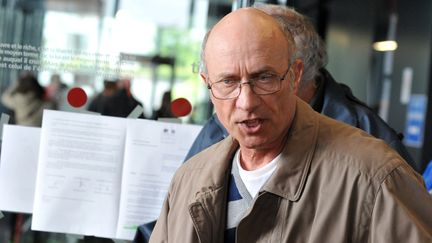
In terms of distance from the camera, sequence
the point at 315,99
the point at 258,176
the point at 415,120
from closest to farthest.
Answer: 1. the point at 258,176
2. the point at 315,99
3. the point at 415,120

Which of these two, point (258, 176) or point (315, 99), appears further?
point (315, 99)

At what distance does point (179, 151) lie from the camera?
2818 millimetres

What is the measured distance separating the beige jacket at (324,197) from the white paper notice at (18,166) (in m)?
0.95

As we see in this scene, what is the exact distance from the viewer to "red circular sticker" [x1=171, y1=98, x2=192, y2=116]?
2.84 meters

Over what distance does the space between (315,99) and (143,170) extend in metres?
0.71

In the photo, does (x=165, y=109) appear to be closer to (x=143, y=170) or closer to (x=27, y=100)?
(x=143, y=170)

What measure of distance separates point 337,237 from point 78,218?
4.39ft

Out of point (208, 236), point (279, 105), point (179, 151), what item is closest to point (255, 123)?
point (279, 105)

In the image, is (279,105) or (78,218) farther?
(78,218)

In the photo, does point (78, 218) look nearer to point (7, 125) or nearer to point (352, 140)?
point (7, 125)

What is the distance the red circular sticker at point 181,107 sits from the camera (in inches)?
112

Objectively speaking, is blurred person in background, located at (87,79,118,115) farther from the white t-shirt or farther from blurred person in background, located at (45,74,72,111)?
the white t-shirt

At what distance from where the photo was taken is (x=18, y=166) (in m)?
2.79

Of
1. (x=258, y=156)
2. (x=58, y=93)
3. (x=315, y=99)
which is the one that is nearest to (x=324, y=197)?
(x=258, y=156)
